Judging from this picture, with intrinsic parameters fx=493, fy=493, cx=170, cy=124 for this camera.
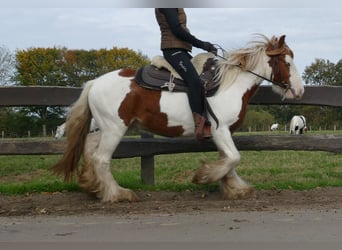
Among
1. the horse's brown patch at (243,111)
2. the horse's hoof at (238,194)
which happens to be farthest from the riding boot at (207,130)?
the horse's hoof at (238,194)

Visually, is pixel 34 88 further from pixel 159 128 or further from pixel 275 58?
pixel 275 58

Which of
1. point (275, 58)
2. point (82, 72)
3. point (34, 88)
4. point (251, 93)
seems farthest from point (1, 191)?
point (82, 72)

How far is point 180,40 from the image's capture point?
623cm

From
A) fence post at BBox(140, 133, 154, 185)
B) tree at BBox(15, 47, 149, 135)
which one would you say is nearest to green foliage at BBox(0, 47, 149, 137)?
tree at BBox(15, 47, 149, 135)

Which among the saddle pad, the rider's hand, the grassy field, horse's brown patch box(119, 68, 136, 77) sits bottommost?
the grassy field

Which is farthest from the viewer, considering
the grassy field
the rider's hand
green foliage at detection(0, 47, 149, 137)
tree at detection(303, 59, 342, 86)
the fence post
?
tree at detection(303, 59, 342, 86)

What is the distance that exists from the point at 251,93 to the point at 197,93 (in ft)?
2.94

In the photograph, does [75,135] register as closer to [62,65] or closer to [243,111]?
[243,111]

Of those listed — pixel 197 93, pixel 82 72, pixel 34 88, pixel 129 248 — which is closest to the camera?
Result: pixel 129 248

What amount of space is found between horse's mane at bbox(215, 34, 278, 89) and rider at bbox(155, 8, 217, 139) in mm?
314

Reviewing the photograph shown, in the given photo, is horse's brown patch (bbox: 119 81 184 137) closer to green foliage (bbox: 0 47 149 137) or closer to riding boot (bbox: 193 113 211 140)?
riding boot (bbox: 193 113 211 140)

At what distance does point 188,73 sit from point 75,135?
5.50ft

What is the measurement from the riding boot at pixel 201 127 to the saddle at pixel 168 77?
34 centimetres

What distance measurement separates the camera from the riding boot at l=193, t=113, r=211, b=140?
603 centimetres
